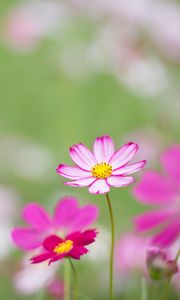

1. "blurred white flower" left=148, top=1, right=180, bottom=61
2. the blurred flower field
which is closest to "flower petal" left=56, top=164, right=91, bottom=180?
the blurred flower field

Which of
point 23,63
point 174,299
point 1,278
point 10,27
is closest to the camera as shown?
point 174,299

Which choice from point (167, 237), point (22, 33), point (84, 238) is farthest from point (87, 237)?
point (22, 33)

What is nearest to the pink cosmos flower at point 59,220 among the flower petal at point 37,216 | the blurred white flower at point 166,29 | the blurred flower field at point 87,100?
the flower petal at point 37,216

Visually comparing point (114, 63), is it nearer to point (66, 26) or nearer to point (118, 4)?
point (118, 4)

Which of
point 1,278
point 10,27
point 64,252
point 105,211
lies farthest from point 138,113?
point 64,252

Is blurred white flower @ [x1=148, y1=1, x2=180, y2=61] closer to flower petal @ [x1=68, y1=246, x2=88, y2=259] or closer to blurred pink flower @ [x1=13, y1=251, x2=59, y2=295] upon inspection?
blurred pink flower @ [x1=13, y1=251, x2=59, y2=295]

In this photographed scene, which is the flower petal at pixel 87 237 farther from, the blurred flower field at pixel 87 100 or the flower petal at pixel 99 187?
the blurred flower field at pixel 87 100
